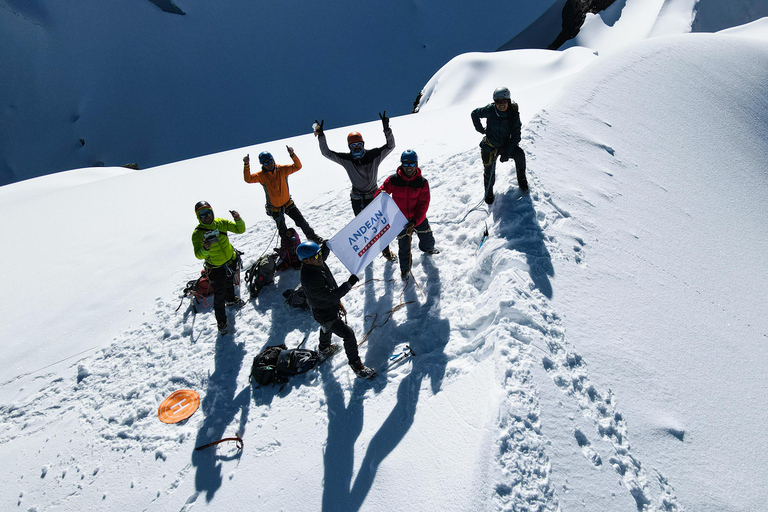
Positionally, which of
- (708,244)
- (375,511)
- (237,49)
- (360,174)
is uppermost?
(237,49)

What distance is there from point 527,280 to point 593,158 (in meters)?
4.35

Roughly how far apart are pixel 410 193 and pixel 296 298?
8.31ft

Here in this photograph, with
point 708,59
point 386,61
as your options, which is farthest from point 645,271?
point 386,61

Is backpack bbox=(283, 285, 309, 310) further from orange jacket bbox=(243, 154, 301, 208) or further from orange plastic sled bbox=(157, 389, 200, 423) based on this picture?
orange plastic sled bbox=(157, 389, 200, 423)

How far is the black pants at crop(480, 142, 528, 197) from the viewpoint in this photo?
6496mm

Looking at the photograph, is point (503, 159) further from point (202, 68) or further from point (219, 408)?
point (202, 68)

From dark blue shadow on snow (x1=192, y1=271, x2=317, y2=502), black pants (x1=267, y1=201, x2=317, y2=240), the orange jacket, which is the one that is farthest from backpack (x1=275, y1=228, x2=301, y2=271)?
the orange jacket

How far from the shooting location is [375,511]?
3.87 metres

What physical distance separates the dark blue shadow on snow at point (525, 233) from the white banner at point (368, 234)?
1673 mm

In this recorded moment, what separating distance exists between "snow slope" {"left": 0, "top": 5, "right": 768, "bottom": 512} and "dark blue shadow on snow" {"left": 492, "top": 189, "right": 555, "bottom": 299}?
0.05m

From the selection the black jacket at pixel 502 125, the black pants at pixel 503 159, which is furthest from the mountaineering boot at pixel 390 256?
the black jacket at pixel 502 125

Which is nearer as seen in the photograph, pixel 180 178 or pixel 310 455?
pixel 310 455

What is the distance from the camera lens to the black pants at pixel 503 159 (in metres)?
6.50

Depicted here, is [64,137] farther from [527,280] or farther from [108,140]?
[527,280]
